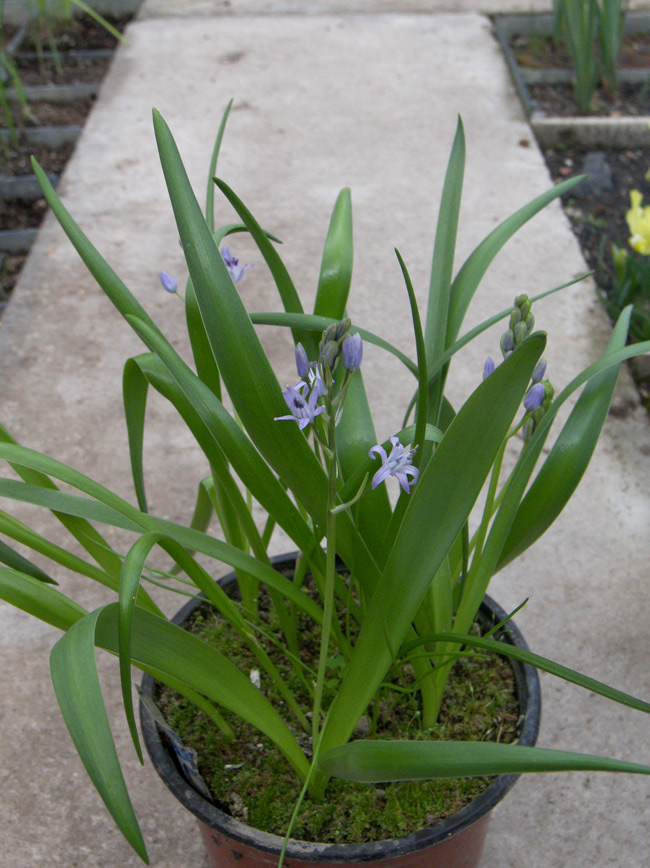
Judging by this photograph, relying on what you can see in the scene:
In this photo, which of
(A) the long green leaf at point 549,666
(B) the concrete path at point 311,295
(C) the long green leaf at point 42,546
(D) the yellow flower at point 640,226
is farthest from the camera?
(D) the yellow flower at point 640,226

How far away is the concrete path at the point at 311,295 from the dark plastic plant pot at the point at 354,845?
0.98ft

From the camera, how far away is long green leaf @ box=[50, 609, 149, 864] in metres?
0.62

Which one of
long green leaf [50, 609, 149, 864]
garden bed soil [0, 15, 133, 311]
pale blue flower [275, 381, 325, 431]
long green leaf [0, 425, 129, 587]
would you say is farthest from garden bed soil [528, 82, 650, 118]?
long green leaf [50, 609, 149, 864]

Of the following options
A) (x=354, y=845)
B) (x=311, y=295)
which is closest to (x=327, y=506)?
(x=354, y=845)

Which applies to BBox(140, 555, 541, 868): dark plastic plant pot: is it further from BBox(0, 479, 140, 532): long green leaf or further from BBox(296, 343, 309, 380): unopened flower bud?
BBox(296, 343, 309, 380): unopened flower bud

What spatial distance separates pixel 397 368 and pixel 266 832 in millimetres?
1313

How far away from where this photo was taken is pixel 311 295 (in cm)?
225

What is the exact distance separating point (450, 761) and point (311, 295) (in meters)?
1.69

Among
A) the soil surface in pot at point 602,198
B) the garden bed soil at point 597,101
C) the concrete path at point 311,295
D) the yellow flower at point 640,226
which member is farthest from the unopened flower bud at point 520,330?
the garden bed soil at point 597,101

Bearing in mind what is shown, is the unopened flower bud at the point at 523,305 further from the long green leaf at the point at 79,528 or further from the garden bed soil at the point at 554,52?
the garden bed soil at the point at 554,52

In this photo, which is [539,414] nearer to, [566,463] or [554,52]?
[566,463]

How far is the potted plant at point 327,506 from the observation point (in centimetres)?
68

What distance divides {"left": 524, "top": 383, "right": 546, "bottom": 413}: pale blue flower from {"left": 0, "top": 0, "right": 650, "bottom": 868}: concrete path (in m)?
0.75

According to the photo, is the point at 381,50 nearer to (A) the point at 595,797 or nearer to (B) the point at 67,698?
(A) the point at 595,797
